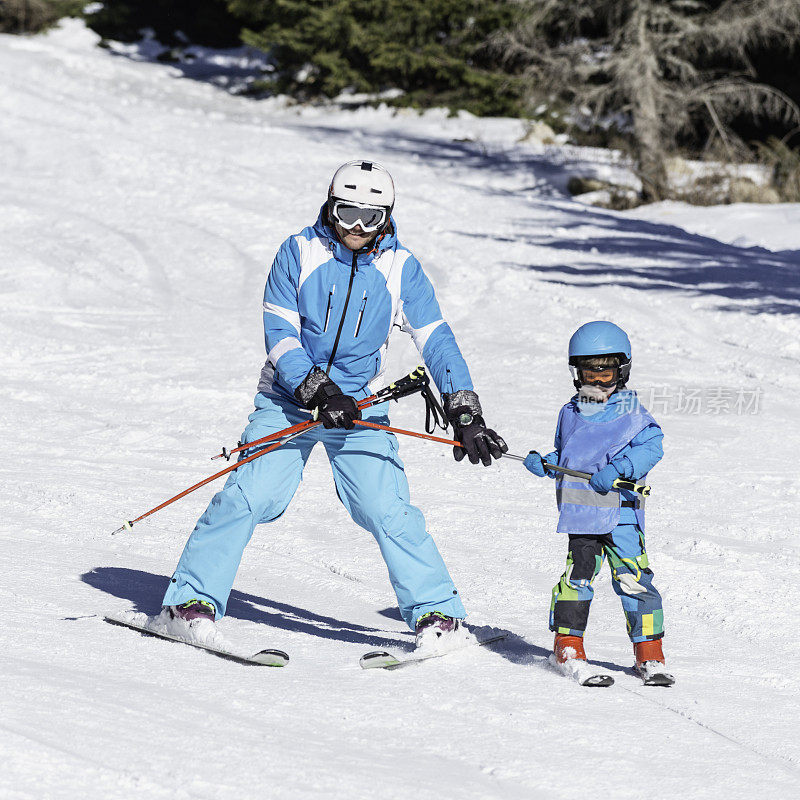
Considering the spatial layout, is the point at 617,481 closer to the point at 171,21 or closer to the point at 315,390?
the point at 315,390

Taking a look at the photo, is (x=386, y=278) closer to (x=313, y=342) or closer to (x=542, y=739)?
(x=313, y=342)

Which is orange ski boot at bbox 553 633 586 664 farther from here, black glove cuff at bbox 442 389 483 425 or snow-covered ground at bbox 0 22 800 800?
black glove cuff at bbox 442 389 483 425

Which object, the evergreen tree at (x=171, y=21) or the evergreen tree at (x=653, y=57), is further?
the evergreen tree at (x=171, y=21)

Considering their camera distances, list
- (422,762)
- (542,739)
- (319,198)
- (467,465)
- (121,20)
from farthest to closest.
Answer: (121,20) → (319,198) → (467,465) → (542,739) → (422,762)

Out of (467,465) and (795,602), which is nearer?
(795,602)

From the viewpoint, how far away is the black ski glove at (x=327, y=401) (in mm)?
4125

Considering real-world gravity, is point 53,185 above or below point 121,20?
below

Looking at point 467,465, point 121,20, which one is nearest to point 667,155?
point 467,465

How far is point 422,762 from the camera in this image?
11.3ft

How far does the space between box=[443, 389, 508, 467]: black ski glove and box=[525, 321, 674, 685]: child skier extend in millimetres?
141

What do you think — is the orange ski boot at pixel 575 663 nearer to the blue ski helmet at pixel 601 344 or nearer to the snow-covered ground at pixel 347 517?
the snow-covered ground at pixel 347 517

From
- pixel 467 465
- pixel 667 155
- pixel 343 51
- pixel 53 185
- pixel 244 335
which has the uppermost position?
pixel 343 51

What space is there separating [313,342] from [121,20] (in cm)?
3068

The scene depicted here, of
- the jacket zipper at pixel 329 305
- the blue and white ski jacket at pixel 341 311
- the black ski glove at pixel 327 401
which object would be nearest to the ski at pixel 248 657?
the black ski glove at pixel 327 401
